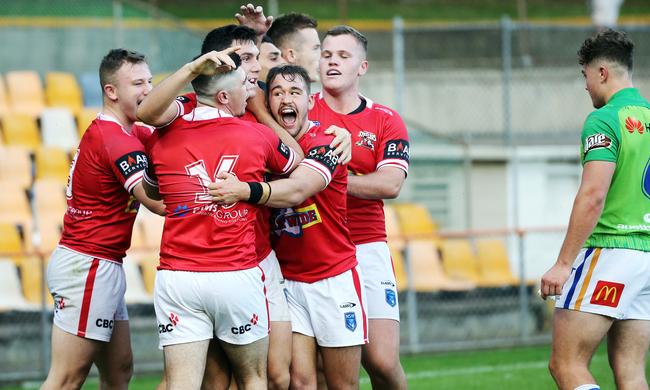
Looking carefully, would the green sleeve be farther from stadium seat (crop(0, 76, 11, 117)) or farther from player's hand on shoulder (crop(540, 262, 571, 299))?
stadium seat (crop(0, 76, 11, 117))

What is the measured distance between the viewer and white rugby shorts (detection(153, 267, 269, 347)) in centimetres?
565

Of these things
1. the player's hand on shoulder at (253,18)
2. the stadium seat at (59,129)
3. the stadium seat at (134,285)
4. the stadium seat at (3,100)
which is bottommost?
the stadium seat at (134,285)

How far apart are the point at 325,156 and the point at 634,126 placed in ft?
6.28

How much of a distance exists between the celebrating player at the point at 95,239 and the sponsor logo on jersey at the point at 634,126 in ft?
9.81

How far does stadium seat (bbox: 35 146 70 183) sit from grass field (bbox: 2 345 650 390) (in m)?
3.15

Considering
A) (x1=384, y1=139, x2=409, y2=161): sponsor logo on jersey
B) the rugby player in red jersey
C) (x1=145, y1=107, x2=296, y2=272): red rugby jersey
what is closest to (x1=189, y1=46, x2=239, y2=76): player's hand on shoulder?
(x1=145, y1=107, x2=296, y2=272): red rugby jersey

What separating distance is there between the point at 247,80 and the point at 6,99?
9.18 meters

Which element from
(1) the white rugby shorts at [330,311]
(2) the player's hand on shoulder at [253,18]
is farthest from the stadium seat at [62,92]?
(1) the white rugby shorts at [330,311]

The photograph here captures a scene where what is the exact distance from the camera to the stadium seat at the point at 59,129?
13625 mm

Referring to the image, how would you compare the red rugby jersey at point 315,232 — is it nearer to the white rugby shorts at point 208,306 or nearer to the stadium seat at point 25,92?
the white rugby shorts at point 208,306

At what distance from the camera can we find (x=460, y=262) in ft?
43.5

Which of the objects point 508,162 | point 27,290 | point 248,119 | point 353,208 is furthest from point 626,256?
point 508,162

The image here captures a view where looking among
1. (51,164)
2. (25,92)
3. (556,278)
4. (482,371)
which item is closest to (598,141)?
(556,278)

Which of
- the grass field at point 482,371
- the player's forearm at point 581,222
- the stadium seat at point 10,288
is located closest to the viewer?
the player's forearm at point 581,222
